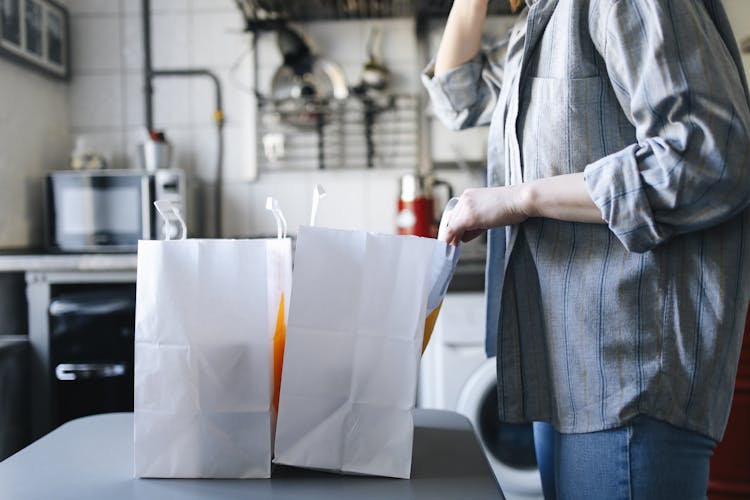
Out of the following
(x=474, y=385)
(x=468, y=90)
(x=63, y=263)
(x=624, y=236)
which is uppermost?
(x=468, y=90)

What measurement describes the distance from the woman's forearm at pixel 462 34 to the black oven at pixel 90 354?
147cm

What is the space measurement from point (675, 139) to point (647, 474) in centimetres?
35

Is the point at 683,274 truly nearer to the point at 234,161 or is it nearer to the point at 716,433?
the point at 716,433

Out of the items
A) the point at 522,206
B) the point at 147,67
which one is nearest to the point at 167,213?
the point at 522,206

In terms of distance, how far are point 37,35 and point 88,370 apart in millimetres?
1362

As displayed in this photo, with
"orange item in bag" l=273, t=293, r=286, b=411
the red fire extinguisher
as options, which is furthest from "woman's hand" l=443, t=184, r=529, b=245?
the red fire extinguisher

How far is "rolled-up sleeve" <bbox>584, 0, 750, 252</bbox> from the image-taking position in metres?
0.61

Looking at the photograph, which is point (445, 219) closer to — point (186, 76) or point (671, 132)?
point (671, 132)

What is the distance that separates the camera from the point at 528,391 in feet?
2.51

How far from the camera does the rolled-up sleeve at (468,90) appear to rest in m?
1.04

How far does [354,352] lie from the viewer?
63cm

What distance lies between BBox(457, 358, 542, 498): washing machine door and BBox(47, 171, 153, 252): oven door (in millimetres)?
1280

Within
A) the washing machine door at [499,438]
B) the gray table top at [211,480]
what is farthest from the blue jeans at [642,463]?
the washing machine door at [499,438]

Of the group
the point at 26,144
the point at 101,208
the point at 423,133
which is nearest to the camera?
the point at 101,208
